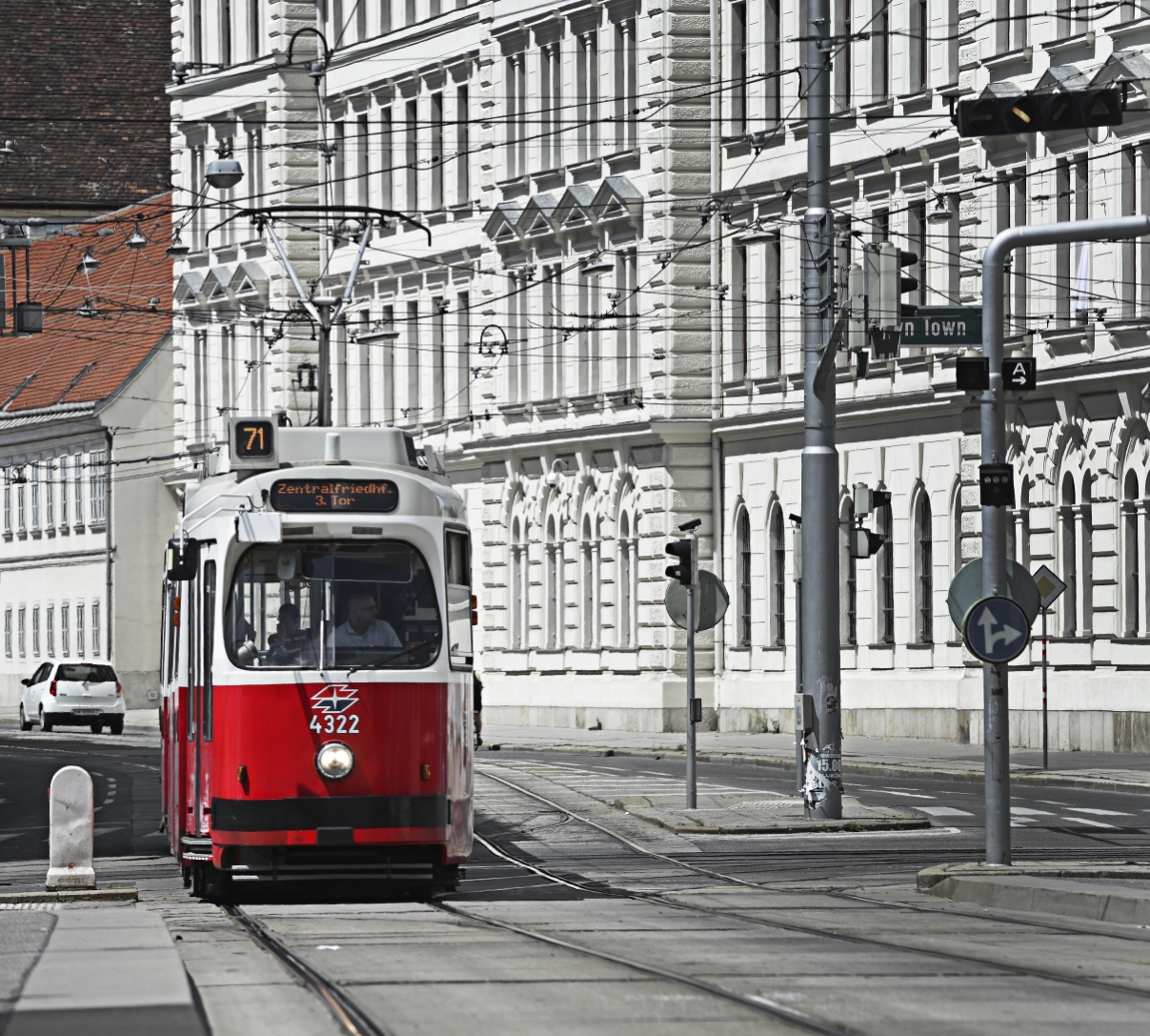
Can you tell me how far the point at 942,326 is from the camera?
2256 centimetres

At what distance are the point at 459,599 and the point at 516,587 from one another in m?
40.8

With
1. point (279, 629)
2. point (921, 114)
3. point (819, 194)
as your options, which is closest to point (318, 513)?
point (279, 629)

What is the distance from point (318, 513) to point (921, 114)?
29.5 metres

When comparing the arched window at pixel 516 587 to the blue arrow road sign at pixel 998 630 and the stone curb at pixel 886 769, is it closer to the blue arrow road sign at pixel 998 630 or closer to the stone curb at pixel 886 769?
the stone curb at pixel 886 769

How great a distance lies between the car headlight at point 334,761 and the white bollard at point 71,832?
1.66 meters

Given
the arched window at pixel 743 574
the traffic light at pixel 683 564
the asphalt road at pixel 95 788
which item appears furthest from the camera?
the arched window at pixel 743 574

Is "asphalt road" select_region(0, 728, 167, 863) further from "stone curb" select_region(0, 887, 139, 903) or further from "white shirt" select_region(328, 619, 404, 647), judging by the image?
"white shirt" select_region(328, 619, 404, 647)

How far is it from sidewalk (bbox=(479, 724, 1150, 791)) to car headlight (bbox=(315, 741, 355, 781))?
16.5 metres

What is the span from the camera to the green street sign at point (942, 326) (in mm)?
22438

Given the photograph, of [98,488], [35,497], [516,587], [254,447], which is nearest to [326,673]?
[254,447]

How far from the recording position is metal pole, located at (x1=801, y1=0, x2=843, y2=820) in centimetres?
2758

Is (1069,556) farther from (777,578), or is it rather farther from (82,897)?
(82,897)

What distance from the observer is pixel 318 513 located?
19.1 meters

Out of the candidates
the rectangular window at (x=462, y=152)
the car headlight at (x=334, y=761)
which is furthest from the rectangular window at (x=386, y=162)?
the car headlight at (x=334, y=761)
